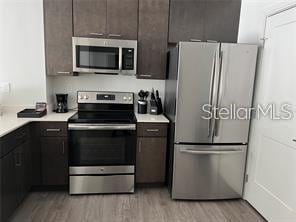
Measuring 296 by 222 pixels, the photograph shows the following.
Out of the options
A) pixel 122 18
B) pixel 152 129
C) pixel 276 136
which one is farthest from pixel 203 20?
pixel 276 136

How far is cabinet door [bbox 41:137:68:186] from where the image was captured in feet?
8.05

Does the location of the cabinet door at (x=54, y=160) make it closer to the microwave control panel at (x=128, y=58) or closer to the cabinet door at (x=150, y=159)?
the cabinet door at (x=150, y=159)

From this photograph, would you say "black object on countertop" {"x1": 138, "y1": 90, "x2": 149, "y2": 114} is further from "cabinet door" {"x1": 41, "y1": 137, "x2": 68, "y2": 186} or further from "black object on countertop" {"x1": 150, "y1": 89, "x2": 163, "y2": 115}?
"cabinet door" {"x1": 41, "y1": 137, "x2": 68, "y2": 186}

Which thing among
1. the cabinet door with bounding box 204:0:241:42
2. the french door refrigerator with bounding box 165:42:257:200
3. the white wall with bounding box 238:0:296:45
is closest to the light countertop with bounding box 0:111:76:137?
the french door refrigerator with bounding box 165:42:257:200

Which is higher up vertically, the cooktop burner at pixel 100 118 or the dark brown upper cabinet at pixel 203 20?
the dark brown upper cabinet at pixel 203 20

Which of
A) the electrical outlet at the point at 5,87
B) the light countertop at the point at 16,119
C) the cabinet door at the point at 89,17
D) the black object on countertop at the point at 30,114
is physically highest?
the cabinet door at the point at 89,17

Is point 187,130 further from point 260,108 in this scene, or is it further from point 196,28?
point 196,28

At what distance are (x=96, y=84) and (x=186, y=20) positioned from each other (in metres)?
1.47

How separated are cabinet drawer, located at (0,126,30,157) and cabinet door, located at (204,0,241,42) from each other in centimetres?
240

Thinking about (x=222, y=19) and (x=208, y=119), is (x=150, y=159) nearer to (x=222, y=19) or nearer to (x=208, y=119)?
(x=208, y=119)

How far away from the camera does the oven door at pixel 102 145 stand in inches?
96.5

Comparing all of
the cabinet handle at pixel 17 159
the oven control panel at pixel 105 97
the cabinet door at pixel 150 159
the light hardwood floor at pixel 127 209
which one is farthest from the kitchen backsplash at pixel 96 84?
the light hardwood floor at pixel 127 209

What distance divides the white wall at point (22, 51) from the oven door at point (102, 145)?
0.77 meters

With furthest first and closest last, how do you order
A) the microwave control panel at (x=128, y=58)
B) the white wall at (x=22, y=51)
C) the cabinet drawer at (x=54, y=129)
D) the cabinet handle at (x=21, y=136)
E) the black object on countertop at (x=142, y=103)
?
the black object on countertop at (x=142, y=103) → the microwave control panel at (x=128, y=58) → the white wall at (x=22, y=51) → the cabinet drawer at (x=54, y=129) → the cabinet handle at (x=21, y=136)
